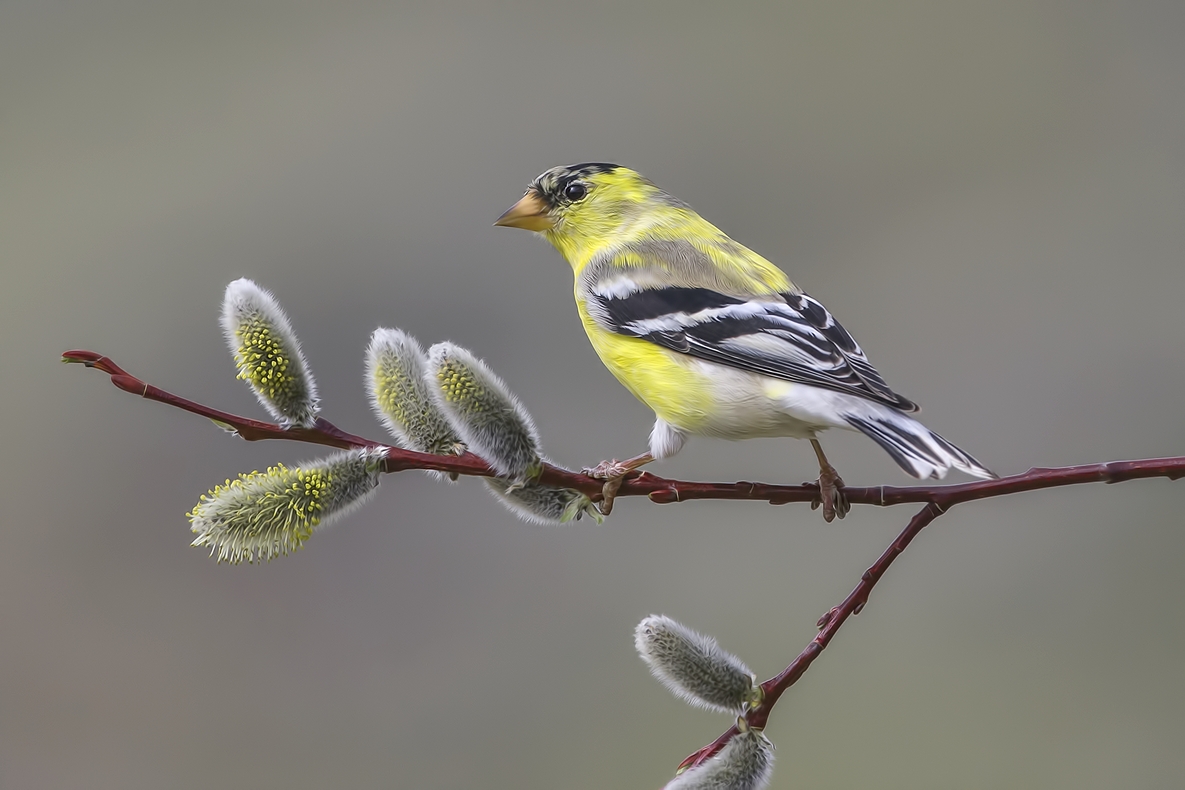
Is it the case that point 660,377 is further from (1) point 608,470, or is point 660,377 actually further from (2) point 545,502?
(2) point 545,502

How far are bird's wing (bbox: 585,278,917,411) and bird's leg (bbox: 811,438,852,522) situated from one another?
11cm

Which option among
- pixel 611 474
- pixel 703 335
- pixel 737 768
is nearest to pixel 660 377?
pixel 703 335

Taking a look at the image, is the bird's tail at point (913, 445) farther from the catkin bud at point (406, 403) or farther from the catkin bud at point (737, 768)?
the catkin bud at point (406, 403)

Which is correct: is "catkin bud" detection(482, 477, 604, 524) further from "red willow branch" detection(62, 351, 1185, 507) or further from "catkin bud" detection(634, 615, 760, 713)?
"catkin bud" detection(634, 615, 760, 713)

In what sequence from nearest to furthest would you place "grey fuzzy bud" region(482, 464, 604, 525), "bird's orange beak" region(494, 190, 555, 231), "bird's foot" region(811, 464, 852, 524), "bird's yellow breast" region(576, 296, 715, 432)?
1. "grey fuzzy bud" region(482, 464, 604, 525)
2. "bird's foot" region(811, 464, 852, 524)
3. "bird's yellow breast" region(576, 296, 715, 432)
4. "bird's orange beak" region(494, 190, 555, 231)

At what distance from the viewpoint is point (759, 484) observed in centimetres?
91

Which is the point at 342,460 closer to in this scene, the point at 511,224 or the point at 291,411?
the point at 291,411

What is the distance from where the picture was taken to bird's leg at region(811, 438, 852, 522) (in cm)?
101

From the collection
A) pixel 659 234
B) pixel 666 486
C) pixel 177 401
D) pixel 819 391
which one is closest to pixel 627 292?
pixel 659 234

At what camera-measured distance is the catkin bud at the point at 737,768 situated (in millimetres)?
800

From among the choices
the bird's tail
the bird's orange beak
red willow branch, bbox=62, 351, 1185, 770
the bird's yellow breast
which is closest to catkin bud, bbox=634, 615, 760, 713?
red willow branch, bbox=62, 351, 1185, 770

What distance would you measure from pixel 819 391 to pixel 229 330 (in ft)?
2.15

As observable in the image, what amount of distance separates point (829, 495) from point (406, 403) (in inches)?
18.7

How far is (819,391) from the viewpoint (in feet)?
3.59
